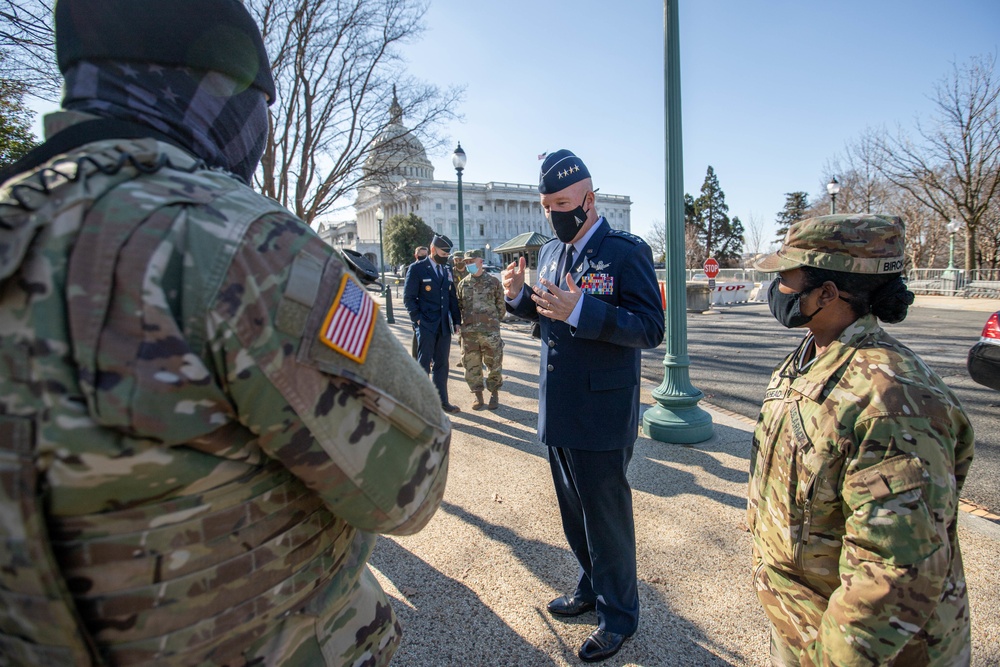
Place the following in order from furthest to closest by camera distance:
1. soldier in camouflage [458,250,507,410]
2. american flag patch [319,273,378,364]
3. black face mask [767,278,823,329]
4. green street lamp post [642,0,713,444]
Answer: soldier in camouflage [458,250,507,410]
green street lamp post [642,0,713,444]
black face mask [767,278,823,329]
american flag patch [319,273,378,364]

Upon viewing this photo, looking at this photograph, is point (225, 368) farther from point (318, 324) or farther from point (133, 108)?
point (133, 108)

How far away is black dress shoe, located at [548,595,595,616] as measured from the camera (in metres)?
2.69

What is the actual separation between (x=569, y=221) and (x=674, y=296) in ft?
9.85

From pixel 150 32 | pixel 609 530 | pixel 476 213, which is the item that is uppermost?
pixel 476 213

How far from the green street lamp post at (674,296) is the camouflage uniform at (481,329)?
222cm

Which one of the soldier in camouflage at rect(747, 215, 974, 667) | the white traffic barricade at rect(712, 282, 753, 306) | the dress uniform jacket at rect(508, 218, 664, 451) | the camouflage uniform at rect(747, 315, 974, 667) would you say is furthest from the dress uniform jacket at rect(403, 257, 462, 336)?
the white traffic barricade at rect(712, 282, 753, 306)

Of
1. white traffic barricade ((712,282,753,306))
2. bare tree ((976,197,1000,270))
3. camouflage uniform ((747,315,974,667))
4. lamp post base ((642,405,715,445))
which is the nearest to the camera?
camouflage uniform ((747,315,974,667))

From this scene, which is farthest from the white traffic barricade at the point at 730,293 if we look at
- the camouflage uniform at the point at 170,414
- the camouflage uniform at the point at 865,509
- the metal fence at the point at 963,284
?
the camouflage uniform at the point at 170,414

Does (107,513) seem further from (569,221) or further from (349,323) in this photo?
(569,221)

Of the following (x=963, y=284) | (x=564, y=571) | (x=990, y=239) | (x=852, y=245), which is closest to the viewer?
(x=852, y=245)

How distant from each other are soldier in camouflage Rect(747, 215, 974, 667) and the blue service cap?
102 cm

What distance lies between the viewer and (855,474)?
1397 mm

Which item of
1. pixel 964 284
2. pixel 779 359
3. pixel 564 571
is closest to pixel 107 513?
pixel 564 571

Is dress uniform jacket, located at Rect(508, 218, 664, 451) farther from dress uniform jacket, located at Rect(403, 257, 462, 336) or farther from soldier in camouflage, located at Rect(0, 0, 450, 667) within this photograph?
dress uniform jacket, located at Rect(403, 257, 462, 336)
